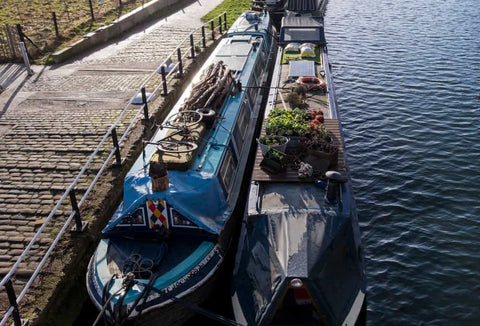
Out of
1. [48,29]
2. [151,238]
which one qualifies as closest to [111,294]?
[151,238]

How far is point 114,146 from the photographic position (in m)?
14.5

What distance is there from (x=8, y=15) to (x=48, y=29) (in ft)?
16.0

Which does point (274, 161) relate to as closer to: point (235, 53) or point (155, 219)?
point (155, 219)

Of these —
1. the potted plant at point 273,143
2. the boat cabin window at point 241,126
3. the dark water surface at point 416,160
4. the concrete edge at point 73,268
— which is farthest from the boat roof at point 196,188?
the dark water surface at point 416,160

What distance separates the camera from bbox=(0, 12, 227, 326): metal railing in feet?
30.1

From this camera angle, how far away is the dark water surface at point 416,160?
1269 cm

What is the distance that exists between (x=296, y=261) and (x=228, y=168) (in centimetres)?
453

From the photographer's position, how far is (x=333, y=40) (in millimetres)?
33250

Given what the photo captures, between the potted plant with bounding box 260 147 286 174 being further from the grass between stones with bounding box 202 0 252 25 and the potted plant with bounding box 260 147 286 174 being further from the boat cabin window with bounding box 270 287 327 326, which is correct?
the grass between stones with bounding box 202 0 252 25

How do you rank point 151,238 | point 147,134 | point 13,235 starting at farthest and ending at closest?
point 147,134 < point 13,235 < point 151,238

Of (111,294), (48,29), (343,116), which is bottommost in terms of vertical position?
(343,116)

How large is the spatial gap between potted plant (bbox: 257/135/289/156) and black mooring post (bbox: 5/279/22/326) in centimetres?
674

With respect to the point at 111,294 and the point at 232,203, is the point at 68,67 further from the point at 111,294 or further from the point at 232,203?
the point at 111,294

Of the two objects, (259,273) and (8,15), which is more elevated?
(8,15)
